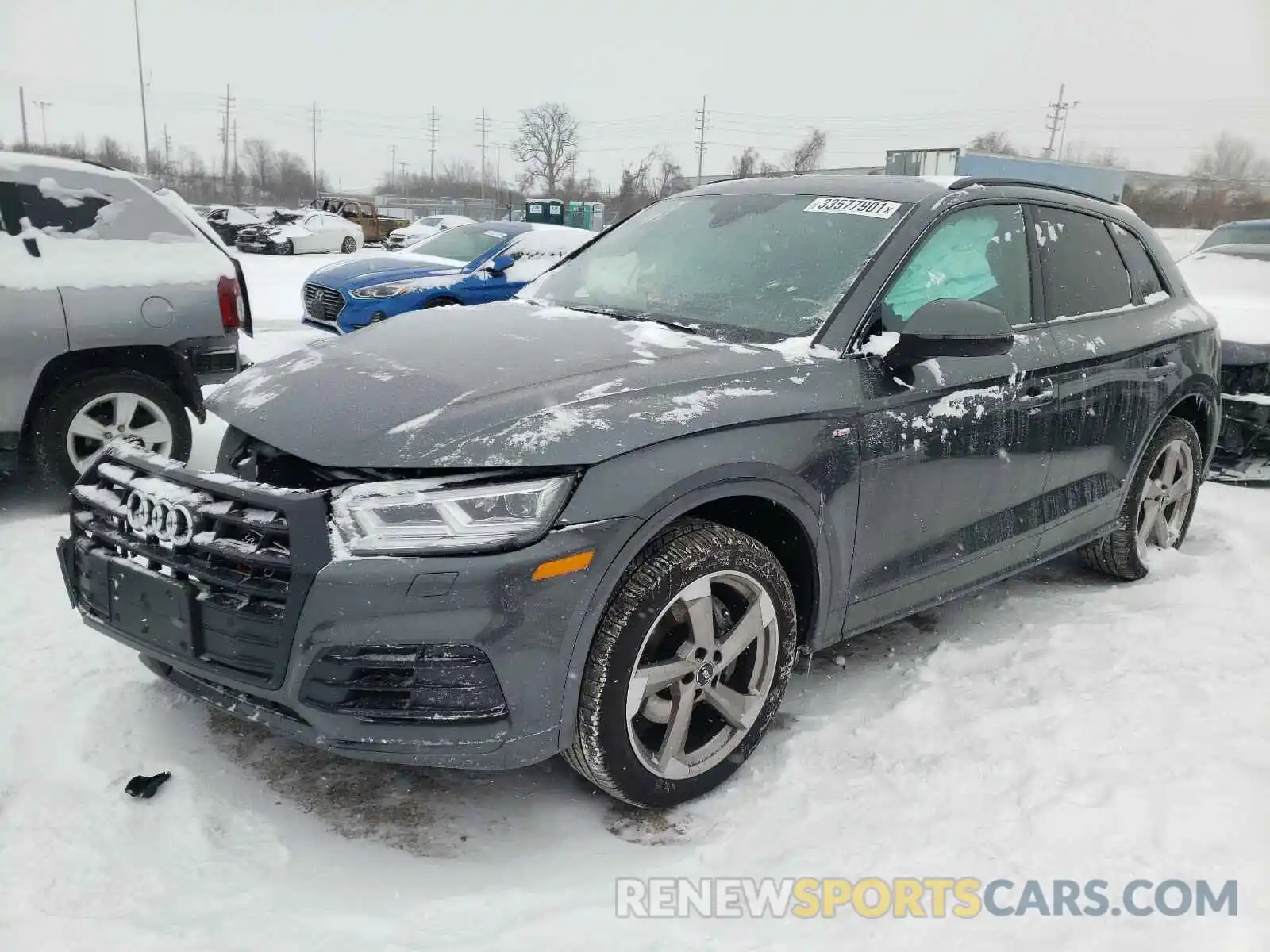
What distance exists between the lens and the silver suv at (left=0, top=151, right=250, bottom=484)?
458 centimetres

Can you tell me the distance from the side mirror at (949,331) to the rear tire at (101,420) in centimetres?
387

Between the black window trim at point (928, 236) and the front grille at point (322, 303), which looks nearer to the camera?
the black window trim at point (928, 236)

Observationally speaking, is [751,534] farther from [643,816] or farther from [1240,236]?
[1240,236]

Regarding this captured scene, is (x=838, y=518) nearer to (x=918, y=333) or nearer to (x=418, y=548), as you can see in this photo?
(x=918, y=333)

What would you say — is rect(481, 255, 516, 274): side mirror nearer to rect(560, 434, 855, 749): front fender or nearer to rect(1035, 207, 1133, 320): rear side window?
rect(1035, 207, 1133, 320): rear side window

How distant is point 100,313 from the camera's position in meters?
4.75

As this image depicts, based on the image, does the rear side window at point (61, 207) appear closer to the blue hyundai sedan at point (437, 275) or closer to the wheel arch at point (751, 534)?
the blue hyundai sedan at point (437, 275)

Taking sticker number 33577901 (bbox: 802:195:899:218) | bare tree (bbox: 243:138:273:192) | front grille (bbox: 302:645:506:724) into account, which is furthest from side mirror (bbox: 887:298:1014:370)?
bare tree (bbox: 243:138:273:192)

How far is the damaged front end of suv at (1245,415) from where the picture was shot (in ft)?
20.0

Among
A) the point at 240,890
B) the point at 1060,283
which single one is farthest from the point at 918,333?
the point at 240,890

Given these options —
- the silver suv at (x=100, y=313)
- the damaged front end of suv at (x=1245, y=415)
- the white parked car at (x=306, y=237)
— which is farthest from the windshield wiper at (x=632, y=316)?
the white parked car at (x=306, y=237)

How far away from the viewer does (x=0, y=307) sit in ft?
14.6

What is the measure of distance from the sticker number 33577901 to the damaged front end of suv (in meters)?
4.06

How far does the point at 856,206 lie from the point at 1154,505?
234 cm
